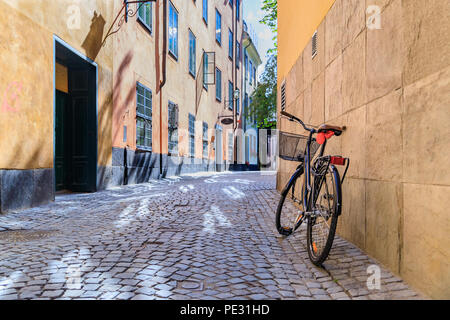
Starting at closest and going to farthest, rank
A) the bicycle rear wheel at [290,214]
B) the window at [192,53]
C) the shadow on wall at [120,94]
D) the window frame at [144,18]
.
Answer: the bicycle rear wheel at [290,214], the shadow on wall at [120,94], the window frame at [144,18], the window at [192,53]

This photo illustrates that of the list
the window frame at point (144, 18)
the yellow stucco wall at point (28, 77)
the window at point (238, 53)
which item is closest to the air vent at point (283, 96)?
the yellow stucco wall at point (28, 77)

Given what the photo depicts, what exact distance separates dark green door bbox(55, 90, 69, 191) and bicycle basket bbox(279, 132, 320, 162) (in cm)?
598

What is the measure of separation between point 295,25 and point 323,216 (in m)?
4.94

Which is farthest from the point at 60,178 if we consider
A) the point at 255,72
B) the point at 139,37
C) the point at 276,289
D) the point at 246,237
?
the point at 255,72

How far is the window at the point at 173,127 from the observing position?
13.8m

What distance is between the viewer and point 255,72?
35.9m

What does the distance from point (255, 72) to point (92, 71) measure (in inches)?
1141

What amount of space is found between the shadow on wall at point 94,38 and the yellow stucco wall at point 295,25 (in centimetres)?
434

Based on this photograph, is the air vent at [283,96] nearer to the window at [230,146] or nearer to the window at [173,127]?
the window at [173,127]

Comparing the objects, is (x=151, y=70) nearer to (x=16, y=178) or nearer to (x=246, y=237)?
(x=16, y=178)

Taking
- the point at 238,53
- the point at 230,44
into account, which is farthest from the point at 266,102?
the point at 238,53

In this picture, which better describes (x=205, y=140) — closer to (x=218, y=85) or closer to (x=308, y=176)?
(x=218, y=85)

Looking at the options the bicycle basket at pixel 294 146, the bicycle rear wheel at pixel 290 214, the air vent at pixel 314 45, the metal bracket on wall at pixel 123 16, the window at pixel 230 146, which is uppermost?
the metal bracket on wall at pixel 123 16
